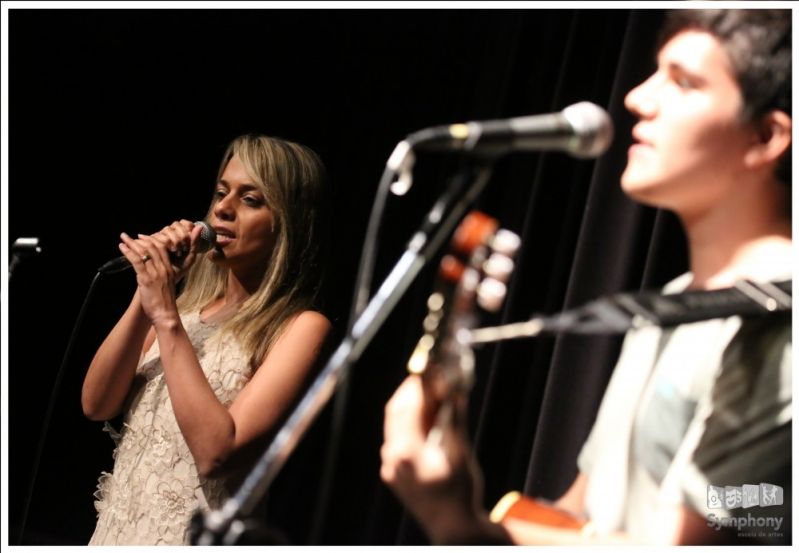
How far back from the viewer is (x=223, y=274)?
2.09 meters

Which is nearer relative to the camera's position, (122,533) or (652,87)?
(652,87)

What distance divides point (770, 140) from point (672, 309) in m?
0.29

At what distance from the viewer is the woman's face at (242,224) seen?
196cm

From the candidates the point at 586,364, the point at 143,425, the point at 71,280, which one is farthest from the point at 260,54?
the point at 586,364

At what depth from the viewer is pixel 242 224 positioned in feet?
6.43

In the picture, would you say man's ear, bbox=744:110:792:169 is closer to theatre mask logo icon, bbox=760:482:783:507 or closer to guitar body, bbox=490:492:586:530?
theatre mask logo icon, bbox=760:482:783:507

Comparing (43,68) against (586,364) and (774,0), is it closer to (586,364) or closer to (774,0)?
(586,364)

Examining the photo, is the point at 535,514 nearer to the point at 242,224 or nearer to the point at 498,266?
the point at 498,266

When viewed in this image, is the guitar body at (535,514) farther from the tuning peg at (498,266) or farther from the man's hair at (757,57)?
the man's hair at (757,57)

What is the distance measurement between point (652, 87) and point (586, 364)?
521mm

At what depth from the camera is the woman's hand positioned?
1.83 m

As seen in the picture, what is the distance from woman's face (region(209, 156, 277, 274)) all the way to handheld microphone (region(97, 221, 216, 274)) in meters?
0.04

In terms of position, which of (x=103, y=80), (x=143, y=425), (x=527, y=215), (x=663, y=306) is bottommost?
(x=143, y=425)

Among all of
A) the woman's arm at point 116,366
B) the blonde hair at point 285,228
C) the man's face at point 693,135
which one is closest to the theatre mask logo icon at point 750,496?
the man's face at point 693,135
